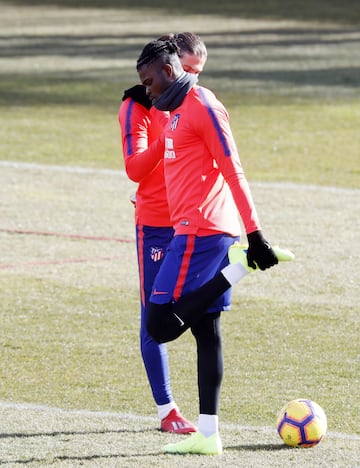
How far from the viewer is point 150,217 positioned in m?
6.82

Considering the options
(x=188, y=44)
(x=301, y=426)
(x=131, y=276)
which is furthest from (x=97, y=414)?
(x=131, y=276)

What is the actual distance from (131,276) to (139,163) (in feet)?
14.8

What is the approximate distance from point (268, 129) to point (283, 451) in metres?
14.7

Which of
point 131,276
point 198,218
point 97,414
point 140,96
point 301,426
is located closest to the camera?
point 198,218

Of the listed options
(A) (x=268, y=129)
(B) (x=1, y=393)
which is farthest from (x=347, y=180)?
(B) (x=1, y=393)

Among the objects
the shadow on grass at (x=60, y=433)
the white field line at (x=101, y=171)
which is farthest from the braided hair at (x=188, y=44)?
the white field line at (x=101, y=171)

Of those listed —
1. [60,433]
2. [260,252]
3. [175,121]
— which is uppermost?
[175,121]

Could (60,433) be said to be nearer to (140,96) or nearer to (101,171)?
(140,96)

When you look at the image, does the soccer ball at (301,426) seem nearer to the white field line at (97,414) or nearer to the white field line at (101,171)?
the white field line at (97,414)

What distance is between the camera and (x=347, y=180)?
1631 cm

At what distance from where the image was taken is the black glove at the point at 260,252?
19.1 ft

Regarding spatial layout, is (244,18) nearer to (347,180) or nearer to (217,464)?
(347,180)

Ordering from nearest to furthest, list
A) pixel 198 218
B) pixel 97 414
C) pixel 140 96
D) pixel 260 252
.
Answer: pixel 260 252 < pixel 198 218 < pixel 140 96 < pixel 97 414

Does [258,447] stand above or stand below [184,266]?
below
